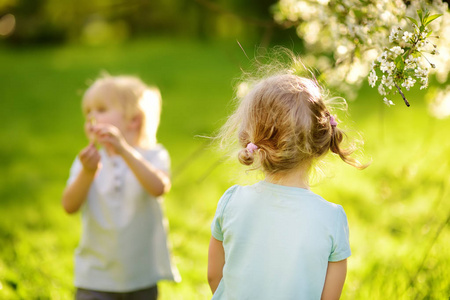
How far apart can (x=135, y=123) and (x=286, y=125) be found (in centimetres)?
129

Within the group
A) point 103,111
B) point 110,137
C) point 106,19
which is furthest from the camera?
point 106,19

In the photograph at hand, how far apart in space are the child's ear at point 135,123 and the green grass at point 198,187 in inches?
12.4

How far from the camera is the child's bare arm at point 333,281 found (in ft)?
5.49

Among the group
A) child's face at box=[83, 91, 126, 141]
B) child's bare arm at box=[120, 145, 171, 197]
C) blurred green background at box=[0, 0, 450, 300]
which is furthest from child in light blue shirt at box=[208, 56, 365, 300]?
child's face at box=[83, 91, 126, 141]

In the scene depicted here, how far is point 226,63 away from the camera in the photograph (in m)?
13.6

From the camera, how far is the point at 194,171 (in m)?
6.33


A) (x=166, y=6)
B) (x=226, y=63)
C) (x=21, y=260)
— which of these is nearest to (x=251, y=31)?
(x=166, y=6)

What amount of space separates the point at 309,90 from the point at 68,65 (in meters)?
13.0

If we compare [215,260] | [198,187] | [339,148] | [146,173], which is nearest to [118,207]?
[146,173]

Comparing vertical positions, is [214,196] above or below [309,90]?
below

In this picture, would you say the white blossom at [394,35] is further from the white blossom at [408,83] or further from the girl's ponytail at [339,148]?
the girl's ponytail at [339,148]

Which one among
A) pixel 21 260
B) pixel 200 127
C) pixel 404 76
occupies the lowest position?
pixel 200 127

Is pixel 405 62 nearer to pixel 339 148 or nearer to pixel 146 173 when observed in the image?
pixel 339 148

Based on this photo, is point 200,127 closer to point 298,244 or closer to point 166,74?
point 166,74
